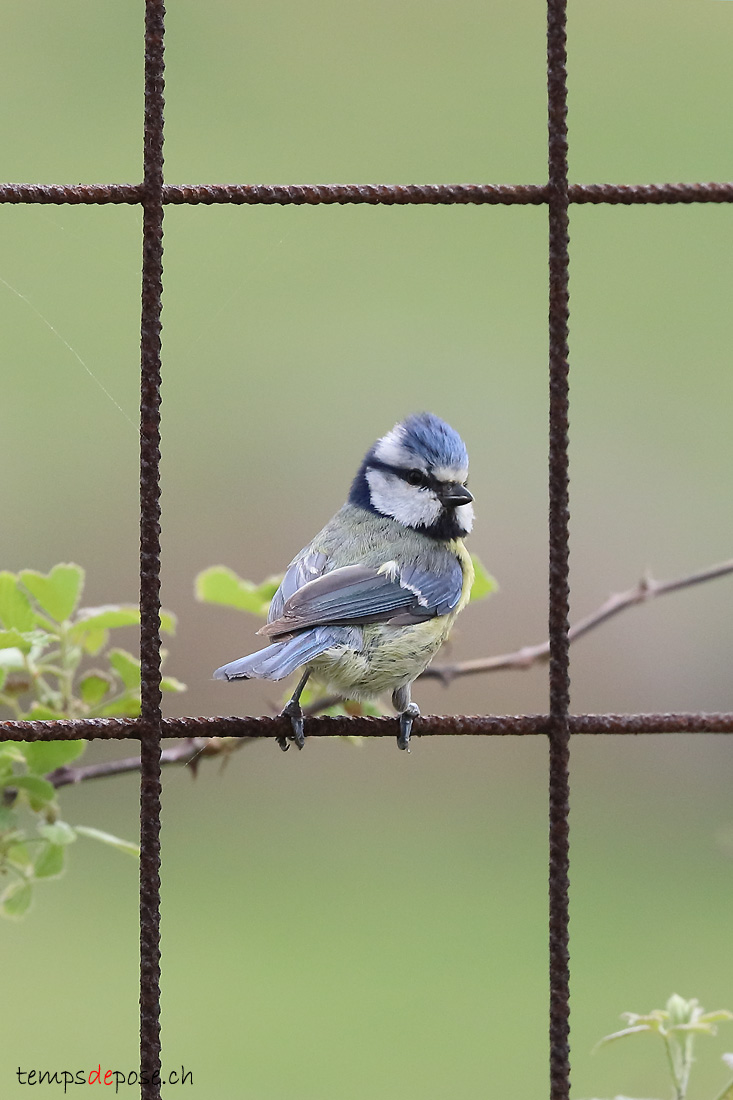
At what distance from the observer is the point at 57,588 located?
105 cm

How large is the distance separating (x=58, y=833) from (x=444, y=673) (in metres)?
0.41

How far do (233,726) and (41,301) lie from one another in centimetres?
357

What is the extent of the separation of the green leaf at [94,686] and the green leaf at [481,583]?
0.36 metres

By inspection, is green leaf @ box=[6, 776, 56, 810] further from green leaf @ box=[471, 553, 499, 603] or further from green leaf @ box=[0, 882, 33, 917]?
green leaf @ box=[471, 553, 499, 603]

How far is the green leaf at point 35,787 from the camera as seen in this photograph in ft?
3.23

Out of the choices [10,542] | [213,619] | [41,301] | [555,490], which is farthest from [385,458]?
[41,301]

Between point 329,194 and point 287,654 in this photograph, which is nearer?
point 329,194

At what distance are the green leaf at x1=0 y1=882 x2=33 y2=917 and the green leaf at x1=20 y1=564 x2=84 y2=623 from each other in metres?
0.22

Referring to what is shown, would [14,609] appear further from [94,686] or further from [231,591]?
[231,591]

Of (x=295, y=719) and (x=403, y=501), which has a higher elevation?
(x=403, y=501)

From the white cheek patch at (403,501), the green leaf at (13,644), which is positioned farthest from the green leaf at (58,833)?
the white cheek patch at (403,501)

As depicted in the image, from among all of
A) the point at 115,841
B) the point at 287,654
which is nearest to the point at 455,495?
the point at 287,654

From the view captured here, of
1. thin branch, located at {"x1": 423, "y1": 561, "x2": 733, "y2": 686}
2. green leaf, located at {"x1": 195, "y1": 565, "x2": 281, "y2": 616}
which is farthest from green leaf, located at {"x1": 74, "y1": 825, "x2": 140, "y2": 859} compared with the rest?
thin branch, located at {"x1": 423, "y1": 561, "x2": 733, "y2": 686}

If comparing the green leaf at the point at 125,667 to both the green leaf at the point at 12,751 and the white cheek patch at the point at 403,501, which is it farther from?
the white cheek patch at the point at 403,501
